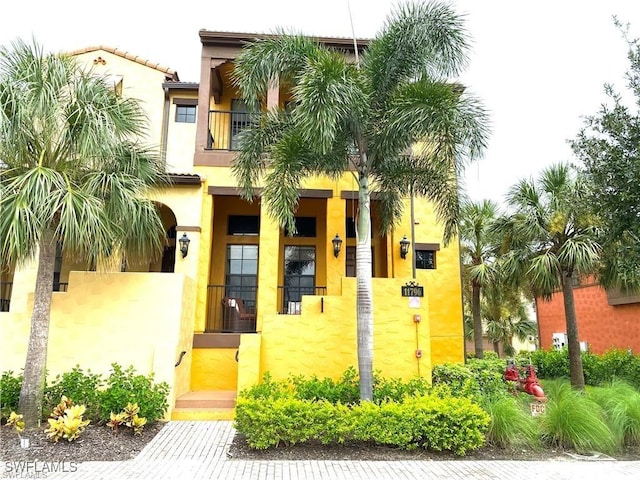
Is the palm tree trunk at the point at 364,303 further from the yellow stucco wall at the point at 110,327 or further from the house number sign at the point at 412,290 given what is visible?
the yellow stucco wall at the point at 110,327

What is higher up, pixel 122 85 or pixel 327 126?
pixel 122 85

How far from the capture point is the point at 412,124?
23.0 ft

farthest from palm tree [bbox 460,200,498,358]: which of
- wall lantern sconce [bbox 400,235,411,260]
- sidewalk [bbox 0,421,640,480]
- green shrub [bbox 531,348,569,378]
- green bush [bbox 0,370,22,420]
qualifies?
green bush [bbox 0,370,22,420]

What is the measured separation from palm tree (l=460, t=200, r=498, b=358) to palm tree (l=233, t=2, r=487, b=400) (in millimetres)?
6078

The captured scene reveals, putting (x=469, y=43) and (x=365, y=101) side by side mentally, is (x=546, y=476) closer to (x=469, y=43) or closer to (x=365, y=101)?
(x=365, y=101)

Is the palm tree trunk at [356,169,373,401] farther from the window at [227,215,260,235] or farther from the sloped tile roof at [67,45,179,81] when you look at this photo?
the sloped tile roof at [67,45,179,81]

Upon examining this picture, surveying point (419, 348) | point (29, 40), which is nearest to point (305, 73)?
point (29, 40)

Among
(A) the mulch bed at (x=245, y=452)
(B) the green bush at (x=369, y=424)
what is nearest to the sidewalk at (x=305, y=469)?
(A) the mulch bed at (x=245, y=452)

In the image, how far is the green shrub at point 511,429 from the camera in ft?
21.3

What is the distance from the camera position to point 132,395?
718cm

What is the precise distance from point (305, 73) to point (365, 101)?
113cm

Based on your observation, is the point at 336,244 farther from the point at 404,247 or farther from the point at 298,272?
the point at 298,272

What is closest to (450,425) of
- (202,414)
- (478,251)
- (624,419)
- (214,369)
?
(624,419)

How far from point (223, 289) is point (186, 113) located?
5891 millimetres
